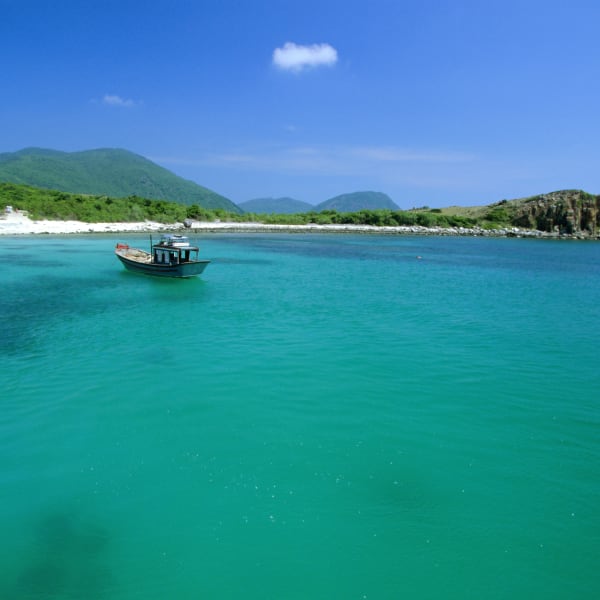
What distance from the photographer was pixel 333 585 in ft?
23.2

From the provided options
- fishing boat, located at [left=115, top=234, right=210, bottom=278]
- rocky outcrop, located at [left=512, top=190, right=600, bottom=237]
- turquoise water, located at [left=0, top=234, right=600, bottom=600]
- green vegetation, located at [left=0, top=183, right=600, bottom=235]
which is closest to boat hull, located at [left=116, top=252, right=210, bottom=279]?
fishing boat, located at [left=115, top=234, right=210, bottom=278]

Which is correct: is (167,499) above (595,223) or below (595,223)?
below

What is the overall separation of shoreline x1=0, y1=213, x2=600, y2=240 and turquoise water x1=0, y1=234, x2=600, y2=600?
59.7m

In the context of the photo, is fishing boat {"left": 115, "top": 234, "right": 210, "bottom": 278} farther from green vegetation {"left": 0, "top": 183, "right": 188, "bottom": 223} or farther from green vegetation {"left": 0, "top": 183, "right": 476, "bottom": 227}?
green vegetation {"left": 0, "top": 183, "right": 476, "bottom": 227}

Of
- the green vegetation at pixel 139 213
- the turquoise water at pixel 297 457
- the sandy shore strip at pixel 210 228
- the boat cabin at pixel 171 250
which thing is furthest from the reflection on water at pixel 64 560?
the green vegetation at pixel 139 213

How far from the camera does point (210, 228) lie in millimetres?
97875

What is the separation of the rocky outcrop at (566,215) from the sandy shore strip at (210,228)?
5.51 meters

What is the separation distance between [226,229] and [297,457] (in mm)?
92706

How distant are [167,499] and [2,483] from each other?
143 inches

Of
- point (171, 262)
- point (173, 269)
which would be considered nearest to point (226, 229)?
point (171, 262)

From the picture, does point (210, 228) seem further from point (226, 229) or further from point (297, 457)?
point (297, 457)

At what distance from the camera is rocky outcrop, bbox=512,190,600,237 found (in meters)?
112

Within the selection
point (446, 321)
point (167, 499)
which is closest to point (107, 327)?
point (167, 499)

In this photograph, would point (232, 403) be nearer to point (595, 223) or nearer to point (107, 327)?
point (107, 327)
